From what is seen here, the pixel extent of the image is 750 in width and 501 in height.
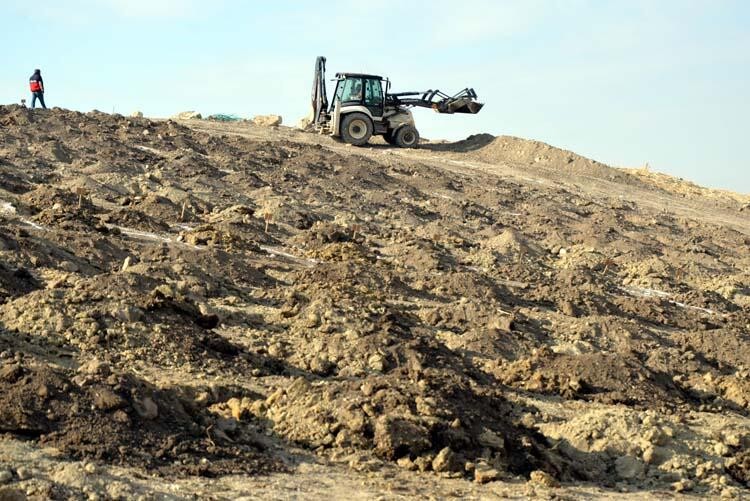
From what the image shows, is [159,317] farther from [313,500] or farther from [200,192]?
[200,192]

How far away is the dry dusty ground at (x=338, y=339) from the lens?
20.8ft

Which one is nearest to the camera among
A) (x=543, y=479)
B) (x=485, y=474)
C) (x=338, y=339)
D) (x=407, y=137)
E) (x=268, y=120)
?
(x=485, y=474)

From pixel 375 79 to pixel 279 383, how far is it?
19587mm

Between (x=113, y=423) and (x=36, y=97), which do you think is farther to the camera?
(x=36, y=97)

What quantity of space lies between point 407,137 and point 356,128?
1.69 metres

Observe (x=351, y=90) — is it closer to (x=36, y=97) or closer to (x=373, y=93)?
(x=373, y=93)

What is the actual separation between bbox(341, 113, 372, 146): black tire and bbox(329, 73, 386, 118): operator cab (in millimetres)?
275

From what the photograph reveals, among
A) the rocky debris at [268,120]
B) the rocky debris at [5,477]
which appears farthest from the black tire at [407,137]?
the rocky debris at [5,477]

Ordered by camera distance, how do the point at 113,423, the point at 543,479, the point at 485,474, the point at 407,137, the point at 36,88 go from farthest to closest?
the point at 407,137 < the point at 36,88 < the point at 543,479 < the point at 485,474 < the point at 113,423

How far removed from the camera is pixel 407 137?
28375mm

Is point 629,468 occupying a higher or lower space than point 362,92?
lower

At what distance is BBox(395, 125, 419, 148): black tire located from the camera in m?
28.2

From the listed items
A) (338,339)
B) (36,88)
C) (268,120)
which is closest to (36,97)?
(36,88)

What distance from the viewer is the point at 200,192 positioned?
59.3 ft
